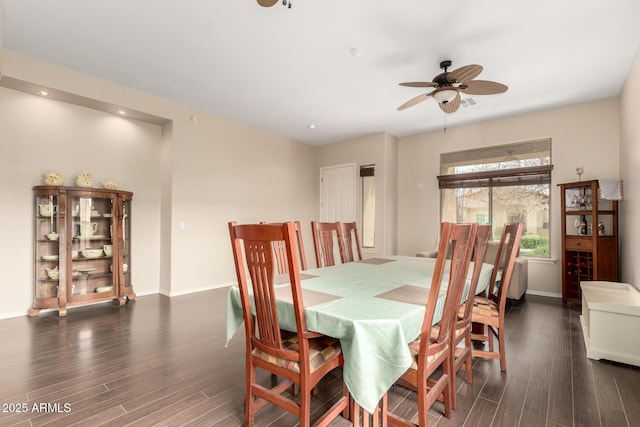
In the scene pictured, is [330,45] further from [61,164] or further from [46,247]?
[46,247]

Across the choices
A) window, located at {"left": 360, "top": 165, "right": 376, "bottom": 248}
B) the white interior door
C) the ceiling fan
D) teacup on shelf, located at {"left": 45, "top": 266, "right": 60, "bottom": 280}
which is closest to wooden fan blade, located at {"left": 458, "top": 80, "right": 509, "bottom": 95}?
the ceiling fan

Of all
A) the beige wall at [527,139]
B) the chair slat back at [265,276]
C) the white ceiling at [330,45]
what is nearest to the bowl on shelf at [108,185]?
the white ceiling at [330,45]

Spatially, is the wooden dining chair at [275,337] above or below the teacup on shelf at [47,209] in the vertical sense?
below

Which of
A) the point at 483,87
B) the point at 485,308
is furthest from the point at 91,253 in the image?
the point at 483,87

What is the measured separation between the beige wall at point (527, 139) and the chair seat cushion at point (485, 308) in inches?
114

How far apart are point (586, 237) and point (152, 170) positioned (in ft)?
20.1

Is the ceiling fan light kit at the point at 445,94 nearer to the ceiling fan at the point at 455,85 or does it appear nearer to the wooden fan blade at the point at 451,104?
the ceiling fan at the point at 455,85

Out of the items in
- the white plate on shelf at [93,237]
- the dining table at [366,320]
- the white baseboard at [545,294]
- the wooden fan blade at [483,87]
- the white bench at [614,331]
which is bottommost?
the white baseboard at [545,294]

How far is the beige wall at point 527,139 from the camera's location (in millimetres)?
4164

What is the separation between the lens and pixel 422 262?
295cm

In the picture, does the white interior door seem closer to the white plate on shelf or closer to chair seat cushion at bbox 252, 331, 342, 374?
the white plate on shelf

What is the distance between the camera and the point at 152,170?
4.66 metres

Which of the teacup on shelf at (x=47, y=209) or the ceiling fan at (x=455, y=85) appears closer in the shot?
the ceiling fan at (x=455, y=85)

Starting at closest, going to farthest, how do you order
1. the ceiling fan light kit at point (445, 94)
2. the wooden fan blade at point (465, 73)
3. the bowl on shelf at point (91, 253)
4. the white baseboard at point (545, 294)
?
the wooden fan blade at point (465, 73), the ceiling fan light kit at point (445, 94), the bowl on shelf at point (91, 253), the white baseboard at point (545, 294)
